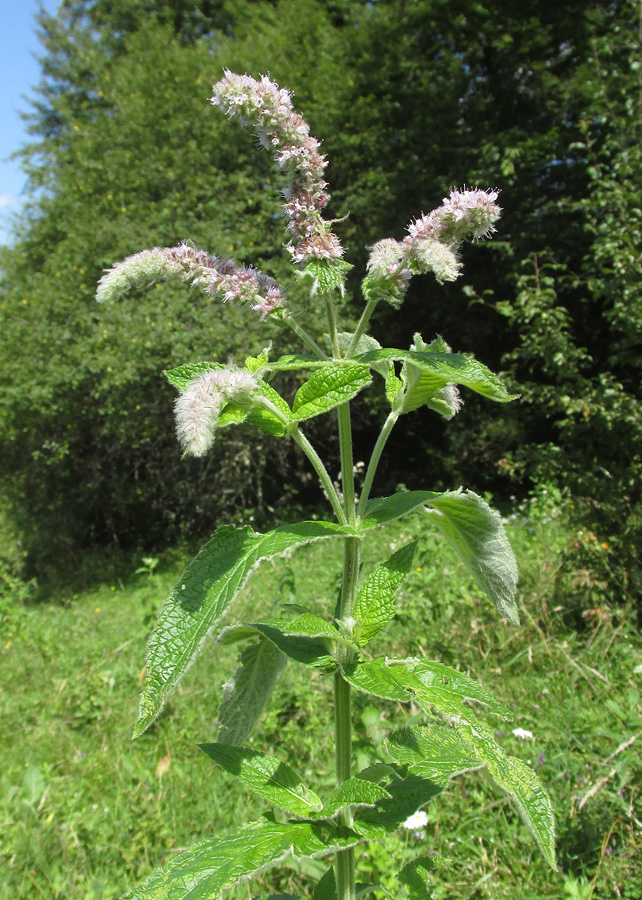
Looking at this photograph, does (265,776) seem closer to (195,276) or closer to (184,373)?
(184,373)

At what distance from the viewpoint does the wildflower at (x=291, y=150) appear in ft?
3.12

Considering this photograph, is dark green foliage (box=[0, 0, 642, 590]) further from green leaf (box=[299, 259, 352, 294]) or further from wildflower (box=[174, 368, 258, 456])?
wildflower (box=[174, 368, 258, 456])

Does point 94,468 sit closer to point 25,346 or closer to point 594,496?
point 25,346

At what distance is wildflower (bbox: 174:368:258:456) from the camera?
0.72 m

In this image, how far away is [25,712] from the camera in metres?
3.78

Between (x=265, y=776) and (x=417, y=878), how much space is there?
379 mm

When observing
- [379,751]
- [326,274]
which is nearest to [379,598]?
[326,274]

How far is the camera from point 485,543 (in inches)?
41.1

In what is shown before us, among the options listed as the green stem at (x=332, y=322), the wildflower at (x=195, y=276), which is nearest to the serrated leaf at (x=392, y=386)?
the green stem at (x=332, y=322)

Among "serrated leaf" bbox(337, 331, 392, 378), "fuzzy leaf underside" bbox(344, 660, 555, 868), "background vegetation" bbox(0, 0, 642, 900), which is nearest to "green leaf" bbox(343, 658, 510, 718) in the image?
"fuzzy leaf underside" bbox(344, 660, 555, 868)

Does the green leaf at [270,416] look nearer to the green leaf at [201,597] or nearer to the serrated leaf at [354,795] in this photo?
the green leaf at [201,597]

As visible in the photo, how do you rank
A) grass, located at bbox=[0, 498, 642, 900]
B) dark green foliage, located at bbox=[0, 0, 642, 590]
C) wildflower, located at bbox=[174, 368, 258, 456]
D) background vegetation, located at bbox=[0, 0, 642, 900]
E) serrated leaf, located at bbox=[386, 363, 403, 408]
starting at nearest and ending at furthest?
1. wildflower, located at bbox=[174, 368, 258, 456]
2. serrated leaf, located at bbox=[386, 363, 403, 408]
3. grass, located at bbox=[0, 498, 642, 900]
4. background vegetation, located at bbox=[0, 0, 642, 900]
5. dark green foliage, located at bbox=[0, 0, 642, 590]

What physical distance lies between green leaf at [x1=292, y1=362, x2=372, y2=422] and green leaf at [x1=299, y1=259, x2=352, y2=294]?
0.12 meters

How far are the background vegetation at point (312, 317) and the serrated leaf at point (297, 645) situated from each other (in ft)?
6.31
